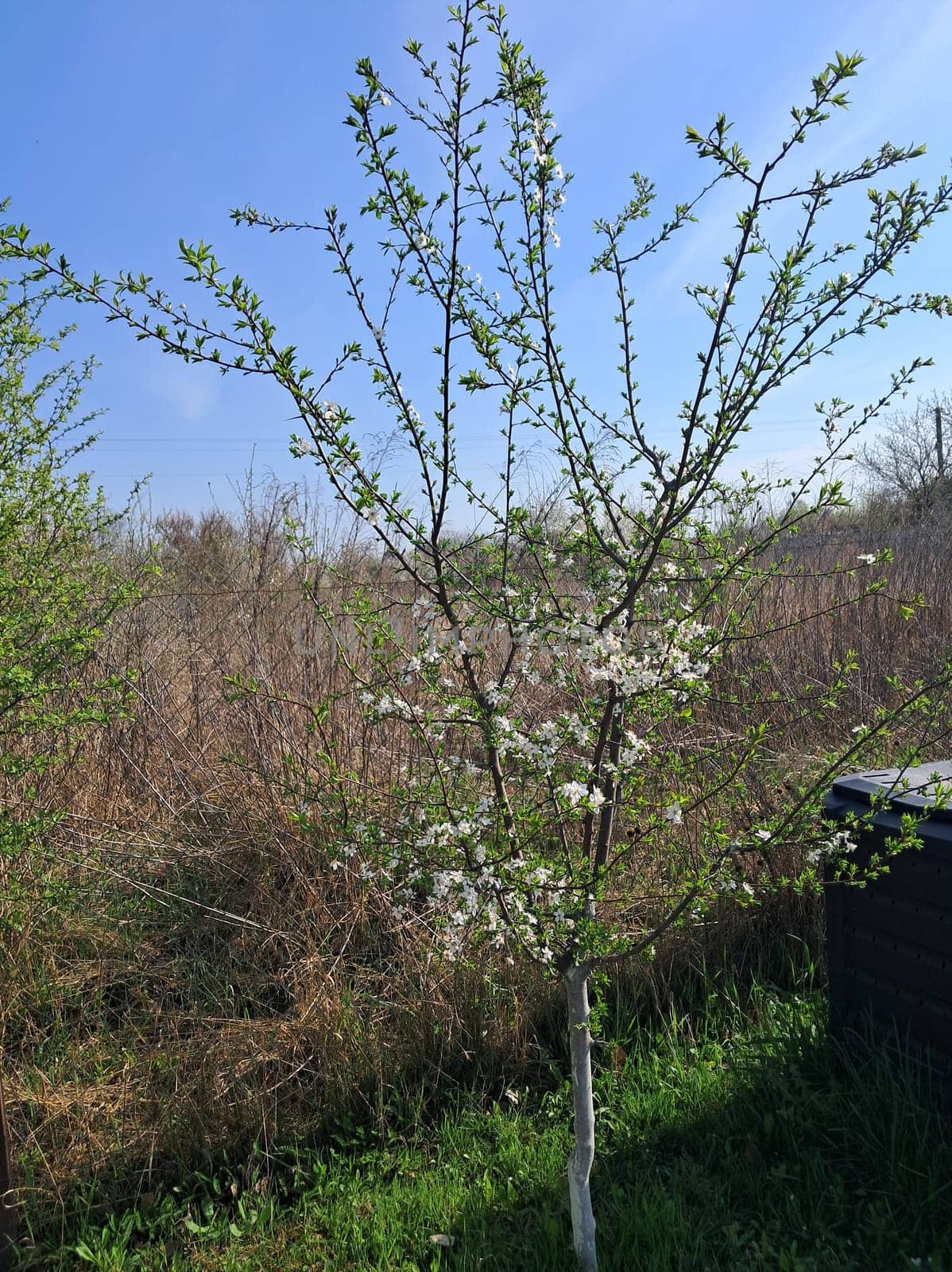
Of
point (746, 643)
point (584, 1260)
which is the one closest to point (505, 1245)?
point (584, 1260)

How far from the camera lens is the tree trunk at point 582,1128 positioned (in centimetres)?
195

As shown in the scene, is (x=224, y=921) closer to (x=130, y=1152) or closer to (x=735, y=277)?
(x=130, y=1152)

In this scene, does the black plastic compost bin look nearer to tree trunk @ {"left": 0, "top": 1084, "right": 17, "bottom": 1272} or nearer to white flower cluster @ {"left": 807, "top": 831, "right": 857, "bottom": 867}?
white flower cluster @ {"left": 807, "top": 831, "right": 857, "bottom": 867}

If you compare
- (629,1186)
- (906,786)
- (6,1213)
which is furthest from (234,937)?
(906,786)

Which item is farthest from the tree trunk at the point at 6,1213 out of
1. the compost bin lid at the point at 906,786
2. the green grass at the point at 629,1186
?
the compost bin lid at the point at 906,786

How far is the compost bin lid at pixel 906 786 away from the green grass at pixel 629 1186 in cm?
70

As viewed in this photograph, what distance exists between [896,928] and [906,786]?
505 mm

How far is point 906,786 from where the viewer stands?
2078 mm

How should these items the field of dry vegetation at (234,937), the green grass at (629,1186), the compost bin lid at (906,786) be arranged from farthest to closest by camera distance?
the field of dry vegetation at (234,937)
the compost bin lid at (906,786)
the green grass at (629,1186)

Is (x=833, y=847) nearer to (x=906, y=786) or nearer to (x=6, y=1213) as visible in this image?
(x=906, y=786)

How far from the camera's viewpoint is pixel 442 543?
1.81 metres

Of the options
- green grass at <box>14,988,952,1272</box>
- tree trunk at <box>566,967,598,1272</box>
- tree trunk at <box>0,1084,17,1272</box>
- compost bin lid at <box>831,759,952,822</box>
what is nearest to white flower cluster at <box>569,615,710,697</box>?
compost bin lid at <box>831,759,952,822</box>

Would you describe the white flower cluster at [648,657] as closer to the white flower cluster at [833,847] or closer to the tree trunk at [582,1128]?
the white flower cluster at [833,847]

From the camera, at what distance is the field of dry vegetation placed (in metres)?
2.63
